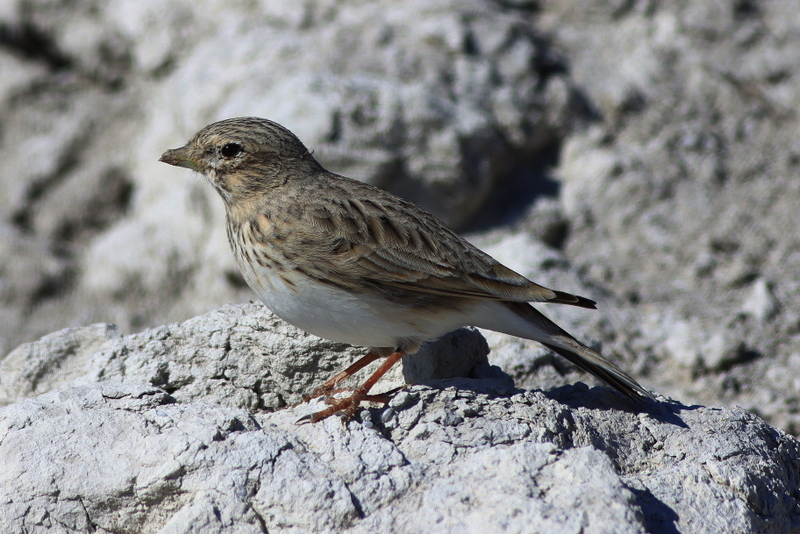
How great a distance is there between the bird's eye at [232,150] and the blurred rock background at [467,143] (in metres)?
2.40

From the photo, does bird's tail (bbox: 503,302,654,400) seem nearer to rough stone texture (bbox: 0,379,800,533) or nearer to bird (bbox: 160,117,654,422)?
bird (bbox: 160,117,654,422)

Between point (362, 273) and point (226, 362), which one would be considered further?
point (226, 362)

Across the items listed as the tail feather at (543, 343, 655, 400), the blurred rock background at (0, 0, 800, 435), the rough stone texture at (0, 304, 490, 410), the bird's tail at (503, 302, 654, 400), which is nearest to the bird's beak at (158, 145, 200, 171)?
the rough stone texture at (0, 304, 490, 410)

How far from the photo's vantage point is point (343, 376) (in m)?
5.12

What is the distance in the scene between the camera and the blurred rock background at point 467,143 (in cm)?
767

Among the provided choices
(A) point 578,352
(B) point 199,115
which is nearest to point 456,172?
(B) point 199,115

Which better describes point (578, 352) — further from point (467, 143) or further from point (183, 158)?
point (467, 143)

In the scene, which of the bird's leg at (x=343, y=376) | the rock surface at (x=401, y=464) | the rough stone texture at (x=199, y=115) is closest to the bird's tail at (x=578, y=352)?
the rock surface at (x=401, y=464)

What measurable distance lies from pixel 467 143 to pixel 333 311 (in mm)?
3904

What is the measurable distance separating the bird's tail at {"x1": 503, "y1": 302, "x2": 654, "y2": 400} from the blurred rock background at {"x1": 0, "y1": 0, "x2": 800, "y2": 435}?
1944 mm

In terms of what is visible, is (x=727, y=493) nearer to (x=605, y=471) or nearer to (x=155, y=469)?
(x=605, y=471)

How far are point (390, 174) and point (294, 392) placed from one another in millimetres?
3302

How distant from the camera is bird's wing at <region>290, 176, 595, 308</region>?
15.8 feet

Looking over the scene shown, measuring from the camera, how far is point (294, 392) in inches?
203
